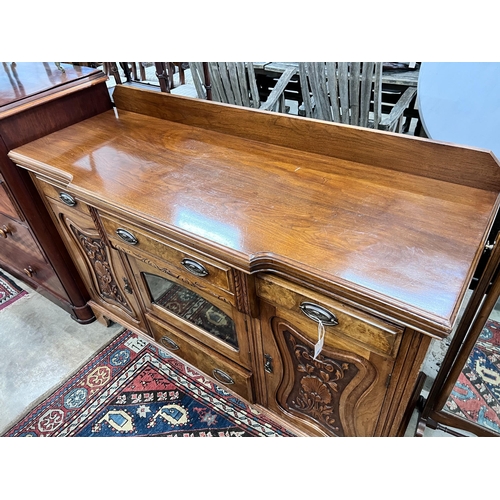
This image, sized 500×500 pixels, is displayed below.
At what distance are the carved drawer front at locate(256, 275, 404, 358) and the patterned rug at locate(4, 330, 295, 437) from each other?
66cm

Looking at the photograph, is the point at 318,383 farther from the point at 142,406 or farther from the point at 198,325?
the point at 142,406

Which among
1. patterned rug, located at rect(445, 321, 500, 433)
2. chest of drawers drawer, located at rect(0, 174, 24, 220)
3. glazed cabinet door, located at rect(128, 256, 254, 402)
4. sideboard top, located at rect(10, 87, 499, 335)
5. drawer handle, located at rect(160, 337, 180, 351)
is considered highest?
sideboard top, located at rect(10, 87, 499, 335)

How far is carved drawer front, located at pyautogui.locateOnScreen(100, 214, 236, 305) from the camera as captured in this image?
0.88 meters

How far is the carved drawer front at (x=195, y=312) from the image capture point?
1.01 m

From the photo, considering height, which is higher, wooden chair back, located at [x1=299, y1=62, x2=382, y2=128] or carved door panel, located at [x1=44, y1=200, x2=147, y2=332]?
wooden chair back, located at [x1=299, y1=62, x2=382, y2=128]

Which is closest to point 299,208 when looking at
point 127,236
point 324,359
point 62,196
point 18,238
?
point 324,359

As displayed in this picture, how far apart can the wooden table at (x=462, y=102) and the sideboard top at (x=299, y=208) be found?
0.45 meters

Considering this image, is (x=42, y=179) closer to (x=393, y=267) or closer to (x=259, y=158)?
(x=259, y=158)

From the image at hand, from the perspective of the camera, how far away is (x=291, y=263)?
0.71m

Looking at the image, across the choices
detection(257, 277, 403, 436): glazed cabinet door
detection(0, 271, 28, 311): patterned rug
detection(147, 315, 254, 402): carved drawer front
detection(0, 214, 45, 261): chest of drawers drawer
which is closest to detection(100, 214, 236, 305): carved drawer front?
detection(257, 277, 403, 436): glazed cabinet door

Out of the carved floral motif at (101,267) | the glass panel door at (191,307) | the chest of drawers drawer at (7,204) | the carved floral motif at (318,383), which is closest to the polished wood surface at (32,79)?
the chest of drawers drawer at (7,204)

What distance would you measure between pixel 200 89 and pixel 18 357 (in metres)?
1.46

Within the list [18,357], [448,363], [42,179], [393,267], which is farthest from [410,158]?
[18,357]

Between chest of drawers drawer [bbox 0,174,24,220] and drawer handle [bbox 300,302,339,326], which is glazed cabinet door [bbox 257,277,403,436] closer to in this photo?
drawer handle [bbox 300,302,339,326]
